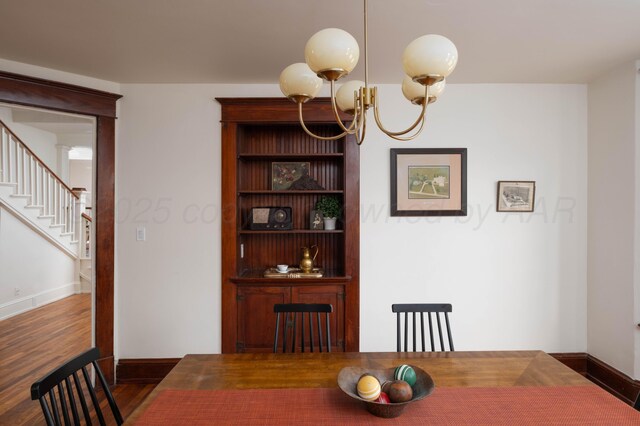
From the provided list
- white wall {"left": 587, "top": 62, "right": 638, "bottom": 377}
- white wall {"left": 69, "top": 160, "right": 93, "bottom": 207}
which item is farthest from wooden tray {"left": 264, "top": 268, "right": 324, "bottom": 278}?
white wall {"left": 69, "top": 160, "right": 93, "bottom": 207}

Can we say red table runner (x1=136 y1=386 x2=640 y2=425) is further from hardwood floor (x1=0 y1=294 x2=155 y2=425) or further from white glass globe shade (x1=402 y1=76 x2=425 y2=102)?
hardwood floor (x1=0 y1=294 x2=155 y2=425)

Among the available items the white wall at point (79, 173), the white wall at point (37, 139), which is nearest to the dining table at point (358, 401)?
the white wall at point (37, 139)

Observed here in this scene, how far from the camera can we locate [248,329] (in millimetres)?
3195

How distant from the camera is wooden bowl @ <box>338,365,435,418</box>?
1287 mm

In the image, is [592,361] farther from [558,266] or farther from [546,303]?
[558,266]

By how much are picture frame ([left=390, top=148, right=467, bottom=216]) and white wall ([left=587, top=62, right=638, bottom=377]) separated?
3.50 feet

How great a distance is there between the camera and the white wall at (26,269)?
5.00 meters

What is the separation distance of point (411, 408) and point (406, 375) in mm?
125

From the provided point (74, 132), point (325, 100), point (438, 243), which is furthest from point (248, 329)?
point (74, 132)

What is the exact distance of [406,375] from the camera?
1.46 metres

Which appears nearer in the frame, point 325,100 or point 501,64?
point 501,64

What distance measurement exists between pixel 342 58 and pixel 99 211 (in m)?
2.72

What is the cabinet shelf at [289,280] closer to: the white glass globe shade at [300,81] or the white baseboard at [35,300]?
the white glass globe shade at [300,81]

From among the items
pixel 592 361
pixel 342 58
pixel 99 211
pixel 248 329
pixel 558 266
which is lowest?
pixel 592 361
